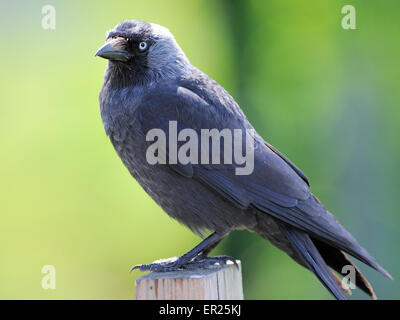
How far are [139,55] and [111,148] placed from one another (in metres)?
6.07

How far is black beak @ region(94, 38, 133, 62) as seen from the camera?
13.2 ft

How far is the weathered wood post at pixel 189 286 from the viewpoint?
3.00m

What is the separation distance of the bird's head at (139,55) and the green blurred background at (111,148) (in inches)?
221

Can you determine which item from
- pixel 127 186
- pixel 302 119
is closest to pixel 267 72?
pixel 302 119

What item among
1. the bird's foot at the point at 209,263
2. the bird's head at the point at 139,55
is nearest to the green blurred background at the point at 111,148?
the bird's head at the point at 139,55

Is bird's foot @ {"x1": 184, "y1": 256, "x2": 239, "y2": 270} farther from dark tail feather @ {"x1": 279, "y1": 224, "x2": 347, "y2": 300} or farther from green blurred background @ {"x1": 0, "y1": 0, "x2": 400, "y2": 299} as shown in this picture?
green blurred background @ {"x1": 0, "y1": 0, "x2": 400, "y2": 299}

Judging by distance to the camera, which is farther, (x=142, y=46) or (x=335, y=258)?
(x=142, y=46)

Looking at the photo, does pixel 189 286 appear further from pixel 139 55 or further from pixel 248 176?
pixel 139 55

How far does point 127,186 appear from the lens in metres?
10.3

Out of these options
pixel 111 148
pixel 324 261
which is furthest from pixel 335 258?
pixel 111 148

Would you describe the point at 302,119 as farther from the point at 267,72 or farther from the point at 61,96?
the point at 61,96

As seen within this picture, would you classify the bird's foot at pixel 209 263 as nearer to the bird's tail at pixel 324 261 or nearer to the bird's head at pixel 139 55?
the bird's tail at pixel 324 261

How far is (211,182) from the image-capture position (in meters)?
3.87

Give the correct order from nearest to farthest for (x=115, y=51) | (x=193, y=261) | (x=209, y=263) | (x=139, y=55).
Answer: (x=209, y=263) → (x=193, y=261) → (x=115, y=51) → (x=139, y=55)
